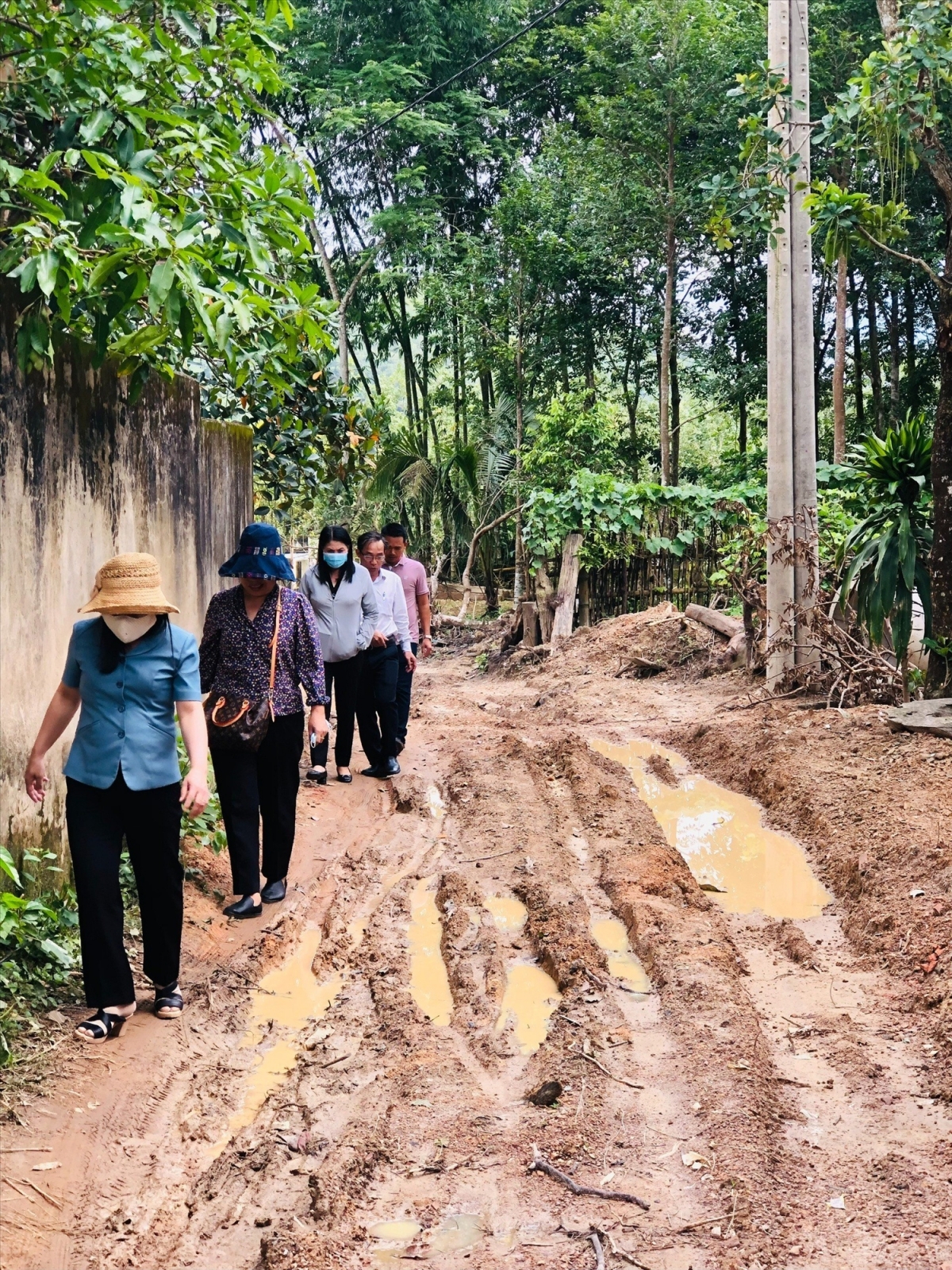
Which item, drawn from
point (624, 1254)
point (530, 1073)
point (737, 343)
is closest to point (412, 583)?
point (530, 1073)

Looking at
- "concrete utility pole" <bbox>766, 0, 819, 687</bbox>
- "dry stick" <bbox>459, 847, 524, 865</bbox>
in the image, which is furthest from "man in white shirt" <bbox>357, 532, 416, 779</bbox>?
"concrete utility pole" <bbox>766, 0, 819, 687</bbox>

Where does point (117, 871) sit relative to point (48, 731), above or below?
below

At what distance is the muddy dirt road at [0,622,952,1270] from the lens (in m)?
2.81

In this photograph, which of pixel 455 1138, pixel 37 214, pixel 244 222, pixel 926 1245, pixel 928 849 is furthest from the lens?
pixel 928 849

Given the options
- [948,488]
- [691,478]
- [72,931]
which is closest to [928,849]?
[948,488]

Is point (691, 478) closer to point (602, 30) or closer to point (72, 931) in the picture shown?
point (602, 30)

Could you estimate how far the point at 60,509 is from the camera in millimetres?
4828

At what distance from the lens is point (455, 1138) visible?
323cm

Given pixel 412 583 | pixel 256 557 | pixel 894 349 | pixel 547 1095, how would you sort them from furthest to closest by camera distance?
pixel 894 349
pixel 412 583
pixel 256 557
pixel 547 1095

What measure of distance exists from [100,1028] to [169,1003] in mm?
324

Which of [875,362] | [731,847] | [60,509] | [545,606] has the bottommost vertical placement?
[731,847]

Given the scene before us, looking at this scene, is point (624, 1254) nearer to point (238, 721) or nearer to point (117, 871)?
point (117, 871)

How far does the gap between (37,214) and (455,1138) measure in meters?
3.13

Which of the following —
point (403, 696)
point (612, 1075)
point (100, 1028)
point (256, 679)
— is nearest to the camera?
point (612, 1075)
